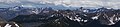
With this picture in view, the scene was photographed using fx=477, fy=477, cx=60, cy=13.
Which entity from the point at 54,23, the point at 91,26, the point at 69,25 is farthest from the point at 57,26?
the point at 91,26

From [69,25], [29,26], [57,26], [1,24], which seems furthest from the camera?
[29,26]

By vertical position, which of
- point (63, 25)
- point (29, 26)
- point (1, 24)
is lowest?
point (29, 26)

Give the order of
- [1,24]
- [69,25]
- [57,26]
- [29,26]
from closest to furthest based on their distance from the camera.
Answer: [1,24] → [57,26] → [69,25] → [29,26]

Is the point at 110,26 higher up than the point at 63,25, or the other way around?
the point at 63,25

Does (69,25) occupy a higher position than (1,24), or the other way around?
(1,24)

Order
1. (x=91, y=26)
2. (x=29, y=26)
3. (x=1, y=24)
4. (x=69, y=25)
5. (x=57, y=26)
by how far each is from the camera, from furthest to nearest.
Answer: (x=29, y=26)
(x=91, y=26)
(x=69, y=25)
(x=57, y=26)
(x=1, y=24)

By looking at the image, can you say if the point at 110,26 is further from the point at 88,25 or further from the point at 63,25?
the point at 63,25

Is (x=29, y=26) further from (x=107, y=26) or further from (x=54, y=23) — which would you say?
(x=54, y=23)

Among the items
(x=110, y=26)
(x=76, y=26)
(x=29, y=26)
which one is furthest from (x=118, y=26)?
(x=29, y=26)

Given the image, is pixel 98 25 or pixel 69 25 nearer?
pixel 69 25
